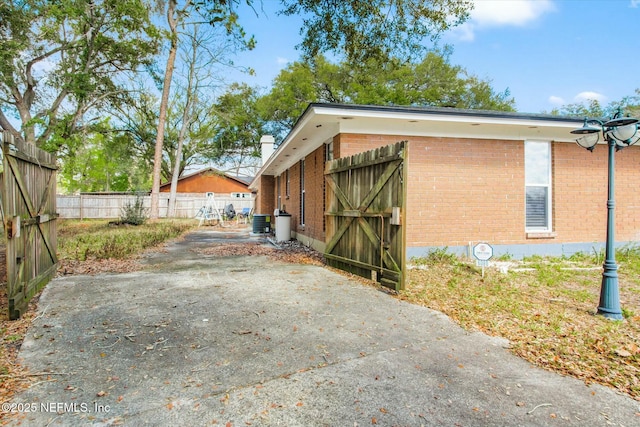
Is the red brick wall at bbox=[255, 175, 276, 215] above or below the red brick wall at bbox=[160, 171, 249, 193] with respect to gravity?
below

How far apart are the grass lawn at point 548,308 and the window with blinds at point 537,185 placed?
0.94m

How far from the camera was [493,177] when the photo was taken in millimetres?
7926

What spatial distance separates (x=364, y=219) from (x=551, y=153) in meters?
5.17

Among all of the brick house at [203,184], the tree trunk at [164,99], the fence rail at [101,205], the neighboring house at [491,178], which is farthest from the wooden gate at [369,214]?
the brick house at [203,184]

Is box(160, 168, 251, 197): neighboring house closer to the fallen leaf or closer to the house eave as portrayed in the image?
the house eave

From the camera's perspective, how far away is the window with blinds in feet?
26.7

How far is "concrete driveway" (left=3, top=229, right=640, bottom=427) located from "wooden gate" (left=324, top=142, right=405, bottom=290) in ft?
2.89

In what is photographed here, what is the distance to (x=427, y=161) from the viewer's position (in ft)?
25.1

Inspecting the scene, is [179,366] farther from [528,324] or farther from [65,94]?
[65,94]

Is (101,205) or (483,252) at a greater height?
(101,205)

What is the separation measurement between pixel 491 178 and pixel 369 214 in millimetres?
3693

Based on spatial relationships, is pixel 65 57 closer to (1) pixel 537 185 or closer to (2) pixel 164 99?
(2) pixel 164 99

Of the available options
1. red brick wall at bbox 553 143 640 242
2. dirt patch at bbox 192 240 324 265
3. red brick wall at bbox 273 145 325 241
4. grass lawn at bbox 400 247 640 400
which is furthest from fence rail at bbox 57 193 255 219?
red brick wall at bbox 553 143 640 242

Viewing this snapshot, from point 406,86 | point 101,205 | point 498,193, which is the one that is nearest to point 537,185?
point 498,193
